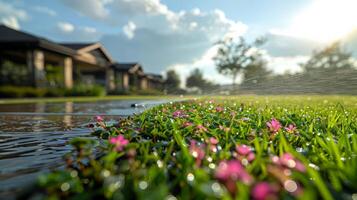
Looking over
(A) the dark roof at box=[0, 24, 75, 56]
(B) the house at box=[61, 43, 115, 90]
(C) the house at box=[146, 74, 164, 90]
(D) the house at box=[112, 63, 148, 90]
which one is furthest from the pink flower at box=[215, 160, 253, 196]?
(C) the house at box=[146, 74, 164, 90]

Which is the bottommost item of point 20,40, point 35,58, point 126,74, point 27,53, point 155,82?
point 155,82

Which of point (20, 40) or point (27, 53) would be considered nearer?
point (20, 40)

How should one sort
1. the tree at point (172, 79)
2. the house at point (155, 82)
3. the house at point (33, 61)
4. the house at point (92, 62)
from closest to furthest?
the house at point (33, 61), the house at point (92, 62), the house at point (155, 82), the tree at point (172, 79)

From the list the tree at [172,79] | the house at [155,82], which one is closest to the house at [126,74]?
the house at [155,82]

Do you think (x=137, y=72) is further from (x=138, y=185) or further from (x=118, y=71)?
(x=138, y=185)

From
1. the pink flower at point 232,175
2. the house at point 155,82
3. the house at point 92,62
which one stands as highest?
the house at point 92,62

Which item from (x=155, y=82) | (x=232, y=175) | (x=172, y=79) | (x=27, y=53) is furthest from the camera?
(x=172, y=79)

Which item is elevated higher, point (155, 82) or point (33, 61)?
point (33, 61)

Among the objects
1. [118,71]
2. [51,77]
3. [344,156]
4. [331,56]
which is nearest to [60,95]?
[51,77]

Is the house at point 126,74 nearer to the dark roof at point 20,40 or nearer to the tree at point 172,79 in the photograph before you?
the dark roof at point 20,40

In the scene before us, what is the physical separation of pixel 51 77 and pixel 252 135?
20.9m

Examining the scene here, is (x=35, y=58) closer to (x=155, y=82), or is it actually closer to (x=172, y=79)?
(x=155, y=82)

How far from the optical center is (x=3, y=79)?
18.0m

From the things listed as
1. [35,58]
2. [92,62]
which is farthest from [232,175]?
[92,62]
